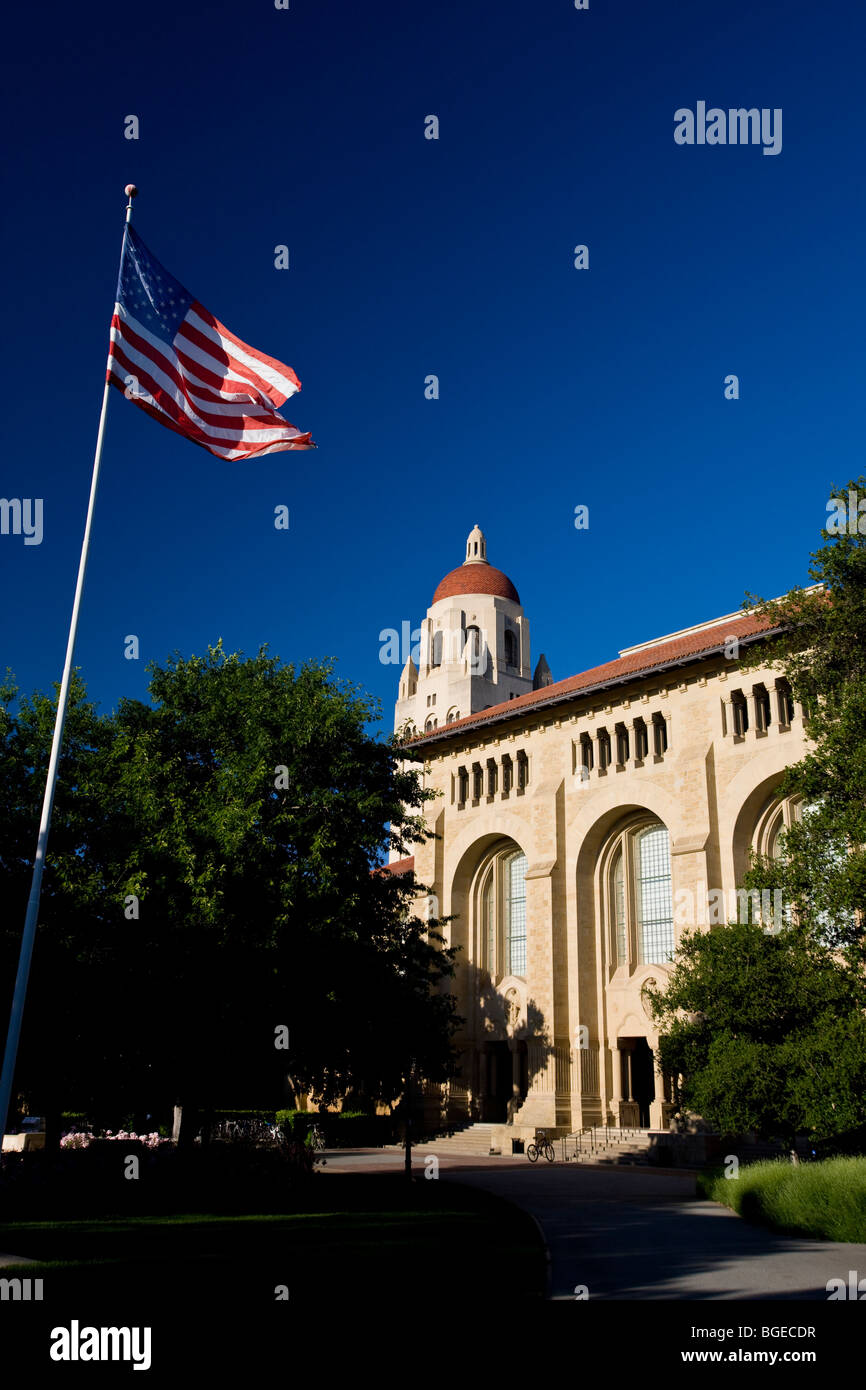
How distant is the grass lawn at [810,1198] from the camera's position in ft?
54.9

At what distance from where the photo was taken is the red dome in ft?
269

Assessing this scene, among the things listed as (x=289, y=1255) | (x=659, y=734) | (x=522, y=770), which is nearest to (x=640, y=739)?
(x=659, y=734)

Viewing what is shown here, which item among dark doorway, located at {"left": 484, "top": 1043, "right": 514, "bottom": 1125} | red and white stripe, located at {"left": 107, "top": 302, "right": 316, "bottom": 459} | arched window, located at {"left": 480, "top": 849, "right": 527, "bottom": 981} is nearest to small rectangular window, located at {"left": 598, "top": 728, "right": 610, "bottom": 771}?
arched window, located at {"left": 480, "top": 849, "right": 527, "bottom": 981}

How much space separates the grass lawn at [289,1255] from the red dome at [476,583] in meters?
64.8

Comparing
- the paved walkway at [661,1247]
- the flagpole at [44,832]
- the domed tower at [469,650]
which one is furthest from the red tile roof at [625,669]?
the domed tower at [469,650]

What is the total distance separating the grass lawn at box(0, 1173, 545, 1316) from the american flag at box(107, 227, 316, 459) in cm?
1123

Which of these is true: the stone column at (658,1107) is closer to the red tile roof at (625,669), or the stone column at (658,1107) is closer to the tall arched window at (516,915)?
the tall arched window at (516,915)

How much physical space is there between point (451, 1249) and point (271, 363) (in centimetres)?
1371

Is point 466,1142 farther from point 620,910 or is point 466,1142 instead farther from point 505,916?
point 620,910
